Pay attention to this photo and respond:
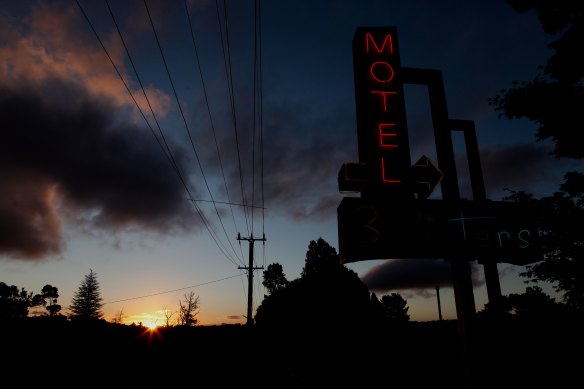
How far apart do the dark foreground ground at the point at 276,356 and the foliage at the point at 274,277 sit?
1284 inches

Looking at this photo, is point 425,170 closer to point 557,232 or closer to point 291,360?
point 557,232

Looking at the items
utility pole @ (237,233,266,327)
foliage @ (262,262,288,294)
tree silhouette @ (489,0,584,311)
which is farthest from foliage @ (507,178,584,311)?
foliage @ (262,262,288,294)

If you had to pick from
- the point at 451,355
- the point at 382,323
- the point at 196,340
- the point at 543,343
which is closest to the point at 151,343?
the point at 196,340

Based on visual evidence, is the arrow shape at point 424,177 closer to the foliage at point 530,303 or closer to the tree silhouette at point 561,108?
the tree silhouette at point 561,108

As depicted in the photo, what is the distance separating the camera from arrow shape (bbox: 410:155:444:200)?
7430mm

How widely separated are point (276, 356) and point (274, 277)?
37.8 m

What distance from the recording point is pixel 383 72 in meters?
9.29

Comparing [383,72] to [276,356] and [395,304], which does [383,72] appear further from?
[395,304]

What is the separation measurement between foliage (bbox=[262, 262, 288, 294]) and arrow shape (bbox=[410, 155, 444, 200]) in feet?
179

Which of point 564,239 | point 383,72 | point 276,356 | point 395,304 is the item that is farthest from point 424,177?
point 395,304

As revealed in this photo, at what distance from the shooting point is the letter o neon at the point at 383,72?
9180 mm

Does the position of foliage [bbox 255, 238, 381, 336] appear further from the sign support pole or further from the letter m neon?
the letter m neon

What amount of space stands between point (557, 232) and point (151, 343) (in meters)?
25.1

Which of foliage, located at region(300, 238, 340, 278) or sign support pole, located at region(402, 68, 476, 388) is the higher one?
foliage, located at region(300, 238, 340, 278)
